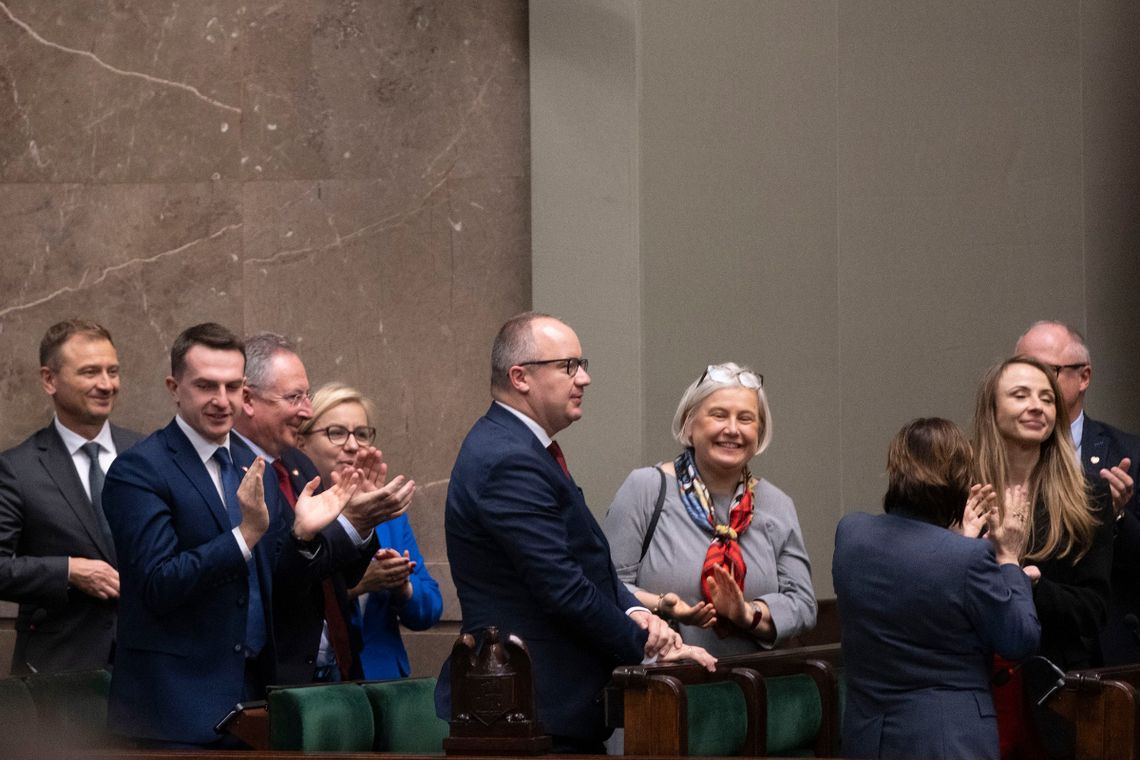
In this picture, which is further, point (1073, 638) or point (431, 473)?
point (431, 473)

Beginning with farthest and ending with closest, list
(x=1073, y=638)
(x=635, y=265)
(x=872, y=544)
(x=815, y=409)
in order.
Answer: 1. (x=815, y=409)
2. (x=635, y=265)
3. (x=1073, y=638)
4. (x=872, y=544)

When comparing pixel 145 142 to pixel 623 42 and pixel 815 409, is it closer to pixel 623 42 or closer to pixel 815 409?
pixel 623 42

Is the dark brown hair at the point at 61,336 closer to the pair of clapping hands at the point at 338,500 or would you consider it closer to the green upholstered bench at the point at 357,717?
the pair of clapping hands at the point at 338,500

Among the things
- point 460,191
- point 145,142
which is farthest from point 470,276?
point 145,142

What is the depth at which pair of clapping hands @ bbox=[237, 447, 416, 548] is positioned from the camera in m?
3.46

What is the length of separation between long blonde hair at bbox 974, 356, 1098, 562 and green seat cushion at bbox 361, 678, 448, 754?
1.49m

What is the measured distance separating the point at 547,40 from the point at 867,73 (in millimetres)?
1405

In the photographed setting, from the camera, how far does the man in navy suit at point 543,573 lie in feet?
10.7

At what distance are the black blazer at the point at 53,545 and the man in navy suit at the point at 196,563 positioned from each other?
893 millimetres

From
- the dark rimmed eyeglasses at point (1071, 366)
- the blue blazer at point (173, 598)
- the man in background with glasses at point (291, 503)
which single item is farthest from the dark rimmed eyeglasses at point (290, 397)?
the dark rimmed eyeglasses at point (1071, 366)

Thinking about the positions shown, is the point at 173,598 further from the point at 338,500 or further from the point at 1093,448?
the point at 1093,448

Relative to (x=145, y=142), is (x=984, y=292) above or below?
below

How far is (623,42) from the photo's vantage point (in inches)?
225

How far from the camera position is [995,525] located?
11.3 feet
